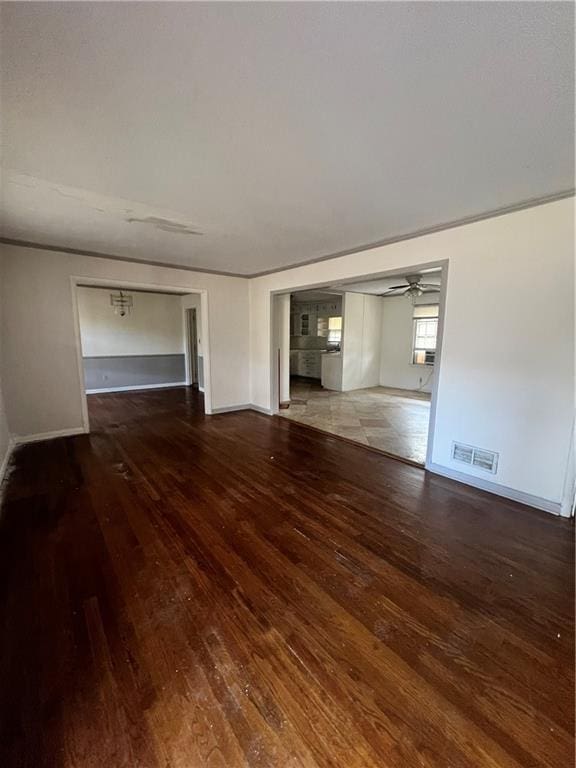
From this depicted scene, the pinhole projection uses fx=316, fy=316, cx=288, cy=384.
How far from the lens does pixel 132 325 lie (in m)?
7.62

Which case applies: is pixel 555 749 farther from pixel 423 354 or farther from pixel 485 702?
pixel 423 354

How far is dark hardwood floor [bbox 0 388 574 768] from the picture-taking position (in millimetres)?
1125

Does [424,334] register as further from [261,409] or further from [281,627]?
[281,627]

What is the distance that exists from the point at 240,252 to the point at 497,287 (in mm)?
2897

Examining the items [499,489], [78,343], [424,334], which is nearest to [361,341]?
[424,334]

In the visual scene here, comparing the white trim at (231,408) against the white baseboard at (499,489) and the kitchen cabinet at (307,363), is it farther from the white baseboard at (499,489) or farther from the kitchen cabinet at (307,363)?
the kitchen cabinet at (307,363)

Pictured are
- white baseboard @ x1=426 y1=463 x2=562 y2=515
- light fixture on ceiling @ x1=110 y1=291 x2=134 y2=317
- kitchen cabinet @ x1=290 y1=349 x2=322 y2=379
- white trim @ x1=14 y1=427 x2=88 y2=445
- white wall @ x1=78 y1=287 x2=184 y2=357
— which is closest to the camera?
white baseboard @ x1=426 y1=463 x2=562 y2=515

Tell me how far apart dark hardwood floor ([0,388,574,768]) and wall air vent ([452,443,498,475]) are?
0.26m

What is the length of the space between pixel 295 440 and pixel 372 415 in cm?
194

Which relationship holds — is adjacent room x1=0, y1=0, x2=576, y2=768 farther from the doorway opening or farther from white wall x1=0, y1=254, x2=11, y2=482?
the doorway opening

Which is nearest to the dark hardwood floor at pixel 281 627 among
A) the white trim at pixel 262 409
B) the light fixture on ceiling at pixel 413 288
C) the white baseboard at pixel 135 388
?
the white trim at pixel 262 409

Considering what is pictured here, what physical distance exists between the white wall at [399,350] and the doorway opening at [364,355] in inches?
1.0

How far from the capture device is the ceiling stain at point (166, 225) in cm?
293

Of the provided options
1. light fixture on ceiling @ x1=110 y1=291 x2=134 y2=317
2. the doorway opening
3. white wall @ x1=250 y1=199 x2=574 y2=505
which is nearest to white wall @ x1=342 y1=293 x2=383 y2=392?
the doorway opening
